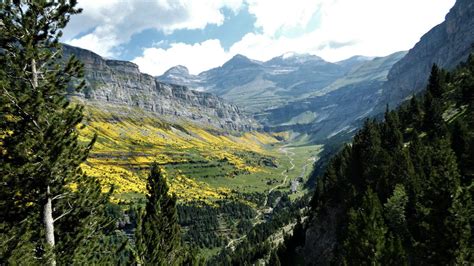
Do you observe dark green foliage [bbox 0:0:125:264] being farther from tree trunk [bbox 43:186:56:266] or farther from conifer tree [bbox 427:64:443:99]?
conifer tree [bbox 427:64:443:99]

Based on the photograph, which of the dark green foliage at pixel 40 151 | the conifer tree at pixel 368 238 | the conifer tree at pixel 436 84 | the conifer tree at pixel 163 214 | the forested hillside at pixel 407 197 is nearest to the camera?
the dark green foliage at pixel 40 151

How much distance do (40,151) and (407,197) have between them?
5070 centimetres

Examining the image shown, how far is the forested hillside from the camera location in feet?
128

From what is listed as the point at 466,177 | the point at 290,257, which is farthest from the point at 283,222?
the point at 466,177

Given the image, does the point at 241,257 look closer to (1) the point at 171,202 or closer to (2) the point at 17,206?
(1) the point at 171,202

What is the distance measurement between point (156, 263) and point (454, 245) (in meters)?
30.5

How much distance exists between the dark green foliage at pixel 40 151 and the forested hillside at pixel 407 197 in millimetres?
30856

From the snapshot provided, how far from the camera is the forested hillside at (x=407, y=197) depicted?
128 ft

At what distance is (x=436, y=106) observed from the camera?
91875 mm

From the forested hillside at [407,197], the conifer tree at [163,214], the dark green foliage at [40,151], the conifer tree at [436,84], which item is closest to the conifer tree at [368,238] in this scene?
the forested hillside at [407,197]

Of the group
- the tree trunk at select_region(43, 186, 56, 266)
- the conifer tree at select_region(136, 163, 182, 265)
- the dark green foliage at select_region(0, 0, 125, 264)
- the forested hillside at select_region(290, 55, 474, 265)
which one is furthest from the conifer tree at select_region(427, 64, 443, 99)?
the tree trunk at select_region(43, 186, 56, 266)

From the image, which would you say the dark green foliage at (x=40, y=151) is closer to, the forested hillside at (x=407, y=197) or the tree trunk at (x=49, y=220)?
the tree trunk at (x=49, y=220)

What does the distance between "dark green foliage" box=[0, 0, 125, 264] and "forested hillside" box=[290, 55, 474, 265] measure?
30.9 meters

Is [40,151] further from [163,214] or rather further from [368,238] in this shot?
[368,238]
